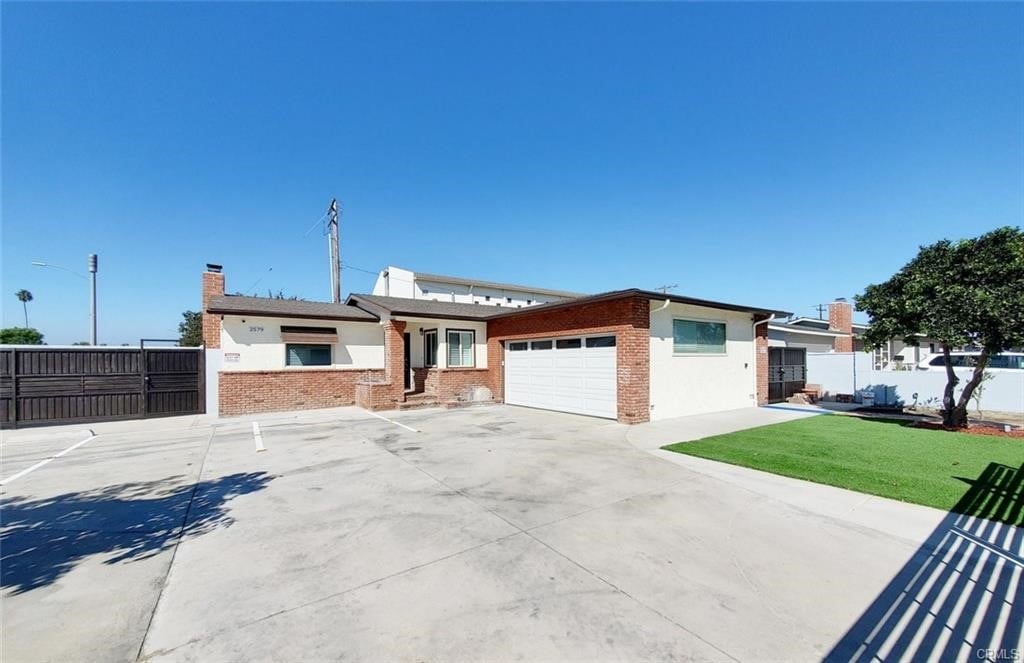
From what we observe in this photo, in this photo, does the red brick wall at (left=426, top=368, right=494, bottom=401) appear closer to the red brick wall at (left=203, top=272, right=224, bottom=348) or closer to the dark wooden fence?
the red brick wall at (left=203, top=272, right=224, bottom=348)

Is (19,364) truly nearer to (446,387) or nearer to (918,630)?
(446,387)

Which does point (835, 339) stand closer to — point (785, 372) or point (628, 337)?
point (785, 372)

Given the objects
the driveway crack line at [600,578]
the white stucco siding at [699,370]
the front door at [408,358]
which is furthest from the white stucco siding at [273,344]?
the driveway crack line at [600,578]

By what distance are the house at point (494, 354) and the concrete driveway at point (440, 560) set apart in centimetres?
444

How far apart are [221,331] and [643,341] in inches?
497

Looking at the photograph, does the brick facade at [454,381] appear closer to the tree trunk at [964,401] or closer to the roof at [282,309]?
the roof at [282,309]

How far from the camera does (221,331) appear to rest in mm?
12727

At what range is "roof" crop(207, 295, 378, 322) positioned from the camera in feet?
42.4

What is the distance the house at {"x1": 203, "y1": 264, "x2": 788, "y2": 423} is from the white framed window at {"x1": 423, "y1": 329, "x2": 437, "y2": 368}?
0.05 m

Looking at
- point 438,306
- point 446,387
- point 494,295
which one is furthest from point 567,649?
point 494,295

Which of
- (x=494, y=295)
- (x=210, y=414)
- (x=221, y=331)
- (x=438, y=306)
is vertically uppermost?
(x=494, y=295)

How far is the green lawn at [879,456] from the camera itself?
532 centimetres

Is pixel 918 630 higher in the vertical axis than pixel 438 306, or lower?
lower

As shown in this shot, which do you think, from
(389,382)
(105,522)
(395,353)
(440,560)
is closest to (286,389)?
(389,382)
